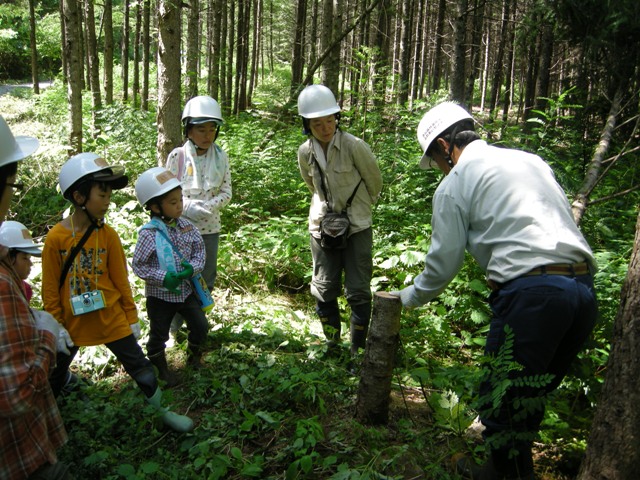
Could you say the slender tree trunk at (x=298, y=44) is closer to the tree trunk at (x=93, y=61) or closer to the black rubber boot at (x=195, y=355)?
the tree trunk at (x=93, y=61)

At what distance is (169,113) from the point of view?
587 cm

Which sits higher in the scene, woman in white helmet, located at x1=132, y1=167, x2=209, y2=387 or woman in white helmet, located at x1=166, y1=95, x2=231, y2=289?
woman in white helmet, located at x1=166, y1=95, x2=231, y2=289

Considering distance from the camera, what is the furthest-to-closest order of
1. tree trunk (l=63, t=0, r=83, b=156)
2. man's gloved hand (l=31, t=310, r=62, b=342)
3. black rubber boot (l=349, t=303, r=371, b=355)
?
tree trunk (l=63, t=0, r=83, b=156), black rubber boot (l=349, t=303, r=371, b=355), man's gloved hand (l=31, t=310, r=62, b=342)

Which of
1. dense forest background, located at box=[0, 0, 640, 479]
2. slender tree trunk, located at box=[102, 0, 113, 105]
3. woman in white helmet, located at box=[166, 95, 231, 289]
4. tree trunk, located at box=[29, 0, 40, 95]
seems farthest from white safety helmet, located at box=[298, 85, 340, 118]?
tree trunk, located at box=[29, 0, 40, 95]

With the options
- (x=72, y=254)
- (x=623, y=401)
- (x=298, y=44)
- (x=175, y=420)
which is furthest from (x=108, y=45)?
(x=623, y=401)

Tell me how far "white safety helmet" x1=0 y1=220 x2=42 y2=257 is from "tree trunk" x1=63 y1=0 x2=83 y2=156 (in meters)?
5.66

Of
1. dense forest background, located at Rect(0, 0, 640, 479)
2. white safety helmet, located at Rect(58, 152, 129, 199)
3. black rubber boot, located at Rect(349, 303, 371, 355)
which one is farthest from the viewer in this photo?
black rubber boot, located at Rect(349, 303, 371, 355)

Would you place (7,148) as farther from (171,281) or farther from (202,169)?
(202,169)

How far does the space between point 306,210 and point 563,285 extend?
19.0ft

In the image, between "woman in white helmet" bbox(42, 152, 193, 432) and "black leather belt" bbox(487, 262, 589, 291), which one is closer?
"black leather belt" bbox(487, 262, 589, 291)

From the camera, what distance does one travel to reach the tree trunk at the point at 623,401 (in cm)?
197

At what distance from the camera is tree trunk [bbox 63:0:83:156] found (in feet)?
25.6

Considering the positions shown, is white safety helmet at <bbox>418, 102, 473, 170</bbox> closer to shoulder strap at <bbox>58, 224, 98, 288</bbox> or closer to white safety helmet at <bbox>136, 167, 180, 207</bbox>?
white safety helmet at <bbox>136, 167, 180, 207</bbox>

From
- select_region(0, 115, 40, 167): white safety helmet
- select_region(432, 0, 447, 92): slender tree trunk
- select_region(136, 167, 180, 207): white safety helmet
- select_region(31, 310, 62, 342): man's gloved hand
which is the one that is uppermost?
select_region(432, 0, 447, 92): slender tree trunk
